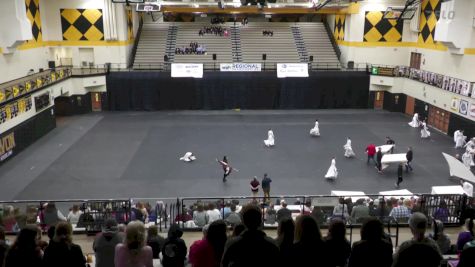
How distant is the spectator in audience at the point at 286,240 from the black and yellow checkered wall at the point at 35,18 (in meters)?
29.6

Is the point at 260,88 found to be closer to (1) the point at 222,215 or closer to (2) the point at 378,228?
(1) the point at 222,215

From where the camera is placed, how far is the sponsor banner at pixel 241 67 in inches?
1292

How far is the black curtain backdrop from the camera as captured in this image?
33.6 m

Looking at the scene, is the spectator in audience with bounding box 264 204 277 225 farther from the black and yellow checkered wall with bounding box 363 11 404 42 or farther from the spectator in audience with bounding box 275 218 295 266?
the black and yellow checkered wall with bounding box 363 11 404 42

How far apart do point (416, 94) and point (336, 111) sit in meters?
5.88

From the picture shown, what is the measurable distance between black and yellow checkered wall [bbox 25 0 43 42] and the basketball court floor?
20.0 feet

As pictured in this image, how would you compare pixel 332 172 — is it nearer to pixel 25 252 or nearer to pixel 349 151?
pixel 349 151

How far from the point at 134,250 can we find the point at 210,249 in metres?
0.83

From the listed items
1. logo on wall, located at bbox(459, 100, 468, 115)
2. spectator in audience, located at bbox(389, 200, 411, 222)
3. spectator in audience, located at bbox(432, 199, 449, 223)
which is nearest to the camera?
spectator in audience, located at bbox(432, 199, 449, 223)

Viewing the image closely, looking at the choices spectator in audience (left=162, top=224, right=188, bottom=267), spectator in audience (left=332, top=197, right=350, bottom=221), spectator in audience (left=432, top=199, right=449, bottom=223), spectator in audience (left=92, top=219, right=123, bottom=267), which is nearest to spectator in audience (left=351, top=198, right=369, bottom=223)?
spectator in audience (left=332, top=197, right=350, bottom=221)

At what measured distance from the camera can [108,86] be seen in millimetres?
33406

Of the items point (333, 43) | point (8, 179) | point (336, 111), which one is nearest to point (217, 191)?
point (8, 179)

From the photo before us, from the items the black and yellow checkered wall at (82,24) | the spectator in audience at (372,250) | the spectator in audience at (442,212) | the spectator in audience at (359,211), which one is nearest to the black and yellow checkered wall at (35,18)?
the black and yellow checkered wall at (82,24)

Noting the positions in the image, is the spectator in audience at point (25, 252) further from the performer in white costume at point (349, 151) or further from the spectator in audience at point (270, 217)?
the performer in white costume at point (349, 151)
